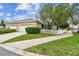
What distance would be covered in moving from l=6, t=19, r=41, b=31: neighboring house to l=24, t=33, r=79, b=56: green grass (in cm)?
40

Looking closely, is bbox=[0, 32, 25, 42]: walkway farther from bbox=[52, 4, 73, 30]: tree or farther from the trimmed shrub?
bbox=[52, 4, 73, 30]: tree

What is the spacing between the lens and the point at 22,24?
3.85 metres

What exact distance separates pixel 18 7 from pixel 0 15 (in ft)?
1.12

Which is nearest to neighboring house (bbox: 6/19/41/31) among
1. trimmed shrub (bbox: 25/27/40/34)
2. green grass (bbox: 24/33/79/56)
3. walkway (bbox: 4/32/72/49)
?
trimmed shrub (bbox: 25/27/40/34)

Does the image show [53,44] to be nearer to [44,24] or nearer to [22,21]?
[44,24]

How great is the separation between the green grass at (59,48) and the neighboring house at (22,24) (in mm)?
398

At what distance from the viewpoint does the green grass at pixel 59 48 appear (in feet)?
12.1

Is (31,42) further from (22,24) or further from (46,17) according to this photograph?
(46,17)

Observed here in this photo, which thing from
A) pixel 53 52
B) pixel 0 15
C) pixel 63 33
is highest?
pixel 0 15

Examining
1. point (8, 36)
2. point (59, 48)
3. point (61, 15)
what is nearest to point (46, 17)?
point (61, 15)

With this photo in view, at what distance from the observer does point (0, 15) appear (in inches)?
148

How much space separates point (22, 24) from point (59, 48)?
2.56ft

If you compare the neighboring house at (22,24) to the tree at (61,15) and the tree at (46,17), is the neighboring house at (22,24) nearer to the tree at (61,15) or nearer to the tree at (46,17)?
the tree at (46,17)

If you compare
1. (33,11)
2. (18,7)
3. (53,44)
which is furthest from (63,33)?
(18,7)
